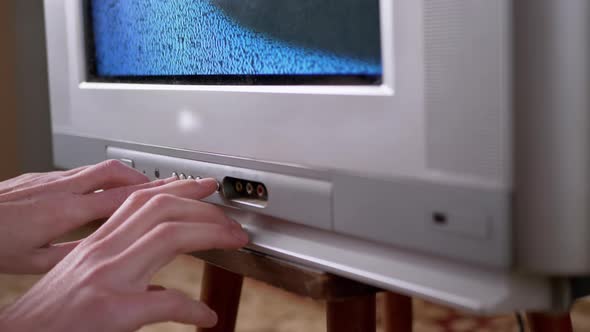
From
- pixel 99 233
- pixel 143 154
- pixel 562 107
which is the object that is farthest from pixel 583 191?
pixel 143 154

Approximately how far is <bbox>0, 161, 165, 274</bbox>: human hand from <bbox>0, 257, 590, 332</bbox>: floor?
1.33 m

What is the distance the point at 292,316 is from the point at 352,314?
1521 millimetres

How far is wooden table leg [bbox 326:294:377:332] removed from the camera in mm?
614

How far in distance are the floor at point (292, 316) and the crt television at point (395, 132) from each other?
131 centimetres

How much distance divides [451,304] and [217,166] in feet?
0.96

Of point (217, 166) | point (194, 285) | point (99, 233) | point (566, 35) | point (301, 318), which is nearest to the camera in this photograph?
point (566, 35)

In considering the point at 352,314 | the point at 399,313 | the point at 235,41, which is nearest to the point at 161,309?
the point at 352,314

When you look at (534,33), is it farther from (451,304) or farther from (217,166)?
(217,166)

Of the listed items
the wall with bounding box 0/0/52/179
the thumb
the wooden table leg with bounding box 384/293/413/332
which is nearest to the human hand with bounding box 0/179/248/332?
the thumb

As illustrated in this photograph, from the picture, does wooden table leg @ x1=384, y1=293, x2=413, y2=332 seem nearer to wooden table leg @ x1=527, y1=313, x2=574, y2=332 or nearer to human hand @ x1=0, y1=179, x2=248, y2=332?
wooden table leg @ x1=527, y1=313, x2=574, y2=332

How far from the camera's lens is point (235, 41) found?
0.69 metres

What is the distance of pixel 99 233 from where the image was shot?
1.97 feet

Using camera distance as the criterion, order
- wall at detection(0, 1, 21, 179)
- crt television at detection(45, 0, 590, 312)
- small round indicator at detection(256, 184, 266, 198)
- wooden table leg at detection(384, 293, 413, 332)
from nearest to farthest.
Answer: crt television at detection(45, 0, 590, 312), small round indicator at detection(256, 184, 266, 198), wooden table leg at detection(384, 293, 413, 332), wall at detection(0, 1, 21, 179)

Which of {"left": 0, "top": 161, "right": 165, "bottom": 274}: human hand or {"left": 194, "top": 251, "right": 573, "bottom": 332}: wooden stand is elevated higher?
{"left": 0, "top": 161, "right": 165, "bottom": 274}: human hand
